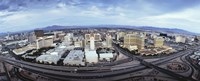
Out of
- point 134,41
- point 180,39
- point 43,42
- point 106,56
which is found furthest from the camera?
point 180,39

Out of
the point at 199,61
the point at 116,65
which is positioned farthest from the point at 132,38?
the point at 199,61

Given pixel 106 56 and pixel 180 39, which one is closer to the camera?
pixel 106 56

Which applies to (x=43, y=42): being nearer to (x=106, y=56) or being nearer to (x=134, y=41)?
(x=106, y=56)

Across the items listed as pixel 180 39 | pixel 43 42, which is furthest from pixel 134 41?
pixel 43 42

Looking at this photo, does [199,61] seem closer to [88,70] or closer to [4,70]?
[88,70]

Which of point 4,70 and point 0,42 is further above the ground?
point 0,42

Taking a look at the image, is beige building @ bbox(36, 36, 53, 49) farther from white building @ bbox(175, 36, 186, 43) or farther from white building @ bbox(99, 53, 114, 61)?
white building @ bbox(175, 36, 186, 43)

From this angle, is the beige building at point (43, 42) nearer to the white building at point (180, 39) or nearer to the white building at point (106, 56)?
the white building at point (106, 56)

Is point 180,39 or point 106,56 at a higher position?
point 180,39

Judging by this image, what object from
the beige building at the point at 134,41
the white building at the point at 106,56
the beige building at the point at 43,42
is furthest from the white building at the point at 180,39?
the beige building at the point at 43,42

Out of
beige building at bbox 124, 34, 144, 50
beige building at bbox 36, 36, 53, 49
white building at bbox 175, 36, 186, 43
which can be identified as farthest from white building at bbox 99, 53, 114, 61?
white building at bbox 175, 36, 186, 43

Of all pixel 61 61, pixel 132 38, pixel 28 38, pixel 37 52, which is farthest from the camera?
pixel 28 38
